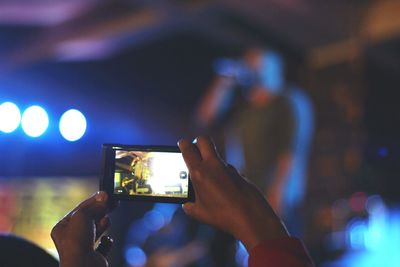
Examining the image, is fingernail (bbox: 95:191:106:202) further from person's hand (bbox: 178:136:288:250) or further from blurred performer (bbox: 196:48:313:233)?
blurred performer (bbox: 196:48:313:233)

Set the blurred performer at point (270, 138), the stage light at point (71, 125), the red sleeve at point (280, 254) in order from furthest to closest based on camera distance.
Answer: the stage light at point (71, 125) < the blurred performer at point (270, 138) < the red sleeve at point (280, 254)

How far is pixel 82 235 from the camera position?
2.34 feet

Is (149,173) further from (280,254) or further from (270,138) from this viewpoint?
(270,138)

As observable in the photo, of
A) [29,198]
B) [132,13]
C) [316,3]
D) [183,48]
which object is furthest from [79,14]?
[316,3]

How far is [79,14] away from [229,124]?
54.9 inches

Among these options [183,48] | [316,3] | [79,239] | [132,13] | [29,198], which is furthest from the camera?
[183,48]

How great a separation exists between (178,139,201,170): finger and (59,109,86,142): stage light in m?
2.80

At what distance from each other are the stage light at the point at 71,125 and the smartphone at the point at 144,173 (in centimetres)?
268

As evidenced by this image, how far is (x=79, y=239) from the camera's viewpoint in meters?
0.71

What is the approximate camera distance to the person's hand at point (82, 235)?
0.70 metres

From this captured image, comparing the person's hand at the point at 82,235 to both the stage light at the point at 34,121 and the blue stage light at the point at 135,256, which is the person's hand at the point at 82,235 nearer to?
the blue stage light at the point at 135,256

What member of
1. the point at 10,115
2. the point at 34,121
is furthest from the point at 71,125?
the point at 10,115

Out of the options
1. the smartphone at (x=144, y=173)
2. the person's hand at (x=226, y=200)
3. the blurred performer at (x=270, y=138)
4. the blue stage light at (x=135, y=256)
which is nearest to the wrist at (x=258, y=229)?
the person's hand at (x=226, y=200)

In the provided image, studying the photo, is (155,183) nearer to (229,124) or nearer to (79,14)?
(229,124)
